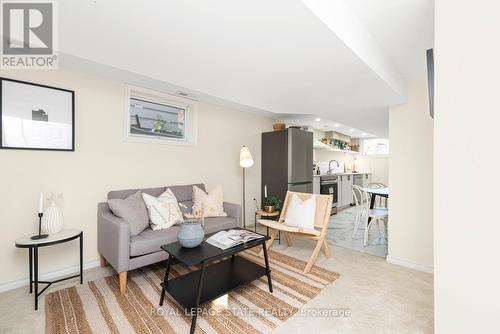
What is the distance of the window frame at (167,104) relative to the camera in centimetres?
278

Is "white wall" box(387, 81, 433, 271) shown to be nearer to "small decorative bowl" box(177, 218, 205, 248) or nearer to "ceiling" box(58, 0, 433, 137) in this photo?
"ceiling" box(58, 0, 433, 137)

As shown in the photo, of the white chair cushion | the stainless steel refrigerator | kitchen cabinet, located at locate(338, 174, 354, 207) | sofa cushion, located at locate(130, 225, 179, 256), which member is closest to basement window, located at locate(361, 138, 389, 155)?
kitchen cabinet, located at locate(338, 174, 354, 207)

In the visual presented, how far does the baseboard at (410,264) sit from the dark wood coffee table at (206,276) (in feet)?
5.71

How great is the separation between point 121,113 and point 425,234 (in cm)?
397

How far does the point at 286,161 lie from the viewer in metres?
Result: 4.10

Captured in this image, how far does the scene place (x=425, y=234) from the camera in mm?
2592

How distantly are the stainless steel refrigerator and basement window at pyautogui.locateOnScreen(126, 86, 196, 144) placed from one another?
1.60 m

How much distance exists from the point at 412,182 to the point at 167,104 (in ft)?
11.3

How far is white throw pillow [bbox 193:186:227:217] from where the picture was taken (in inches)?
118

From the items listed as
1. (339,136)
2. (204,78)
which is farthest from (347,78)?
(339,136)

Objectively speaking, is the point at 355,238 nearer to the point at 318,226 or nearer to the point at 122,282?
the point at 318,226

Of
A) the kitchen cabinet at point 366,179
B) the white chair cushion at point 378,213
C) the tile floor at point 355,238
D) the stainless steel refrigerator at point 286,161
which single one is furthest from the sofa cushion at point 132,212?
the kitchen cabinet at point 366,179

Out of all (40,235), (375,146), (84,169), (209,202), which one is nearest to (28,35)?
(84,169)

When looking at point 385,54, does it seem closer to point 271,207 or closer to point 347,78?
point 347,78
